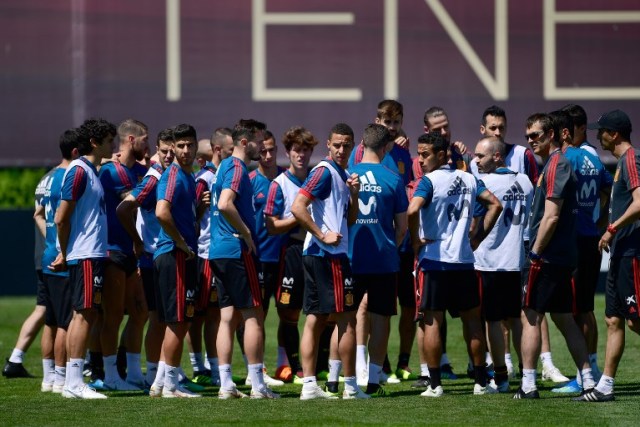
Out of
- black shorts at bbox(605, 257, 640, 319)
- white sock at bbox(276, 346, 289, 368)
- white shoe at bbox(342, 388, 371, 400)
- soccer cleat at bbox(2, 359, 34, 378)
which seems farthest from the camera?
soccer cleat at bbox(2, 359, 34, 378)

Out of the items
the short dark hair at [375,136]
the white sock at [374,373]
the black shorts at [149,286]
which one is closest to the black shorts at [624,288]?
the white sock at [374,373]

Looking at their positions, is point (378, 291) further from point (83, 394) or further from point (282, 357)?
point (83, 394)

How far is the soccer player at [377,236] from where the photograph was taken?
9984 millimetres

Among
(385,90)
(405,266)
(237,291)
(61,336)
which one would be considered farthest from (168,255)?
(385,90)

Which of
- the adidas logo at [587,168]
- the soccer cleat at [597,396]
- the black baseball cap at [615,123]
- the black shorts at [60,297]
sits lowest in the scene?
the soccer cleat at [597,396]

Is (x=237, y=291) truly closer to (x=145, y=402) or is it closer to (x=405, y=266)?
(x=145, y=402)

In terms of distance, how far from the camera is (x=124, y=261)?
10836 mm

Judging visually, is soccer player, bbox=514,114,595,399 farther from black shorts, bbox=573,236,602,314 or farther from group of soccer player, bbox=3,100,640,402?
black shorts, bbox=573,236,602,314

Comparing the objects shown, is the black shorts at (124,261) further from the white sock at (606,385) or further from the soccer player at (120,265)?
the white sock at (606,385)

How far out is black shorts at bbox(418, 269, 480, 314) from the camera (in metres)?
9.86

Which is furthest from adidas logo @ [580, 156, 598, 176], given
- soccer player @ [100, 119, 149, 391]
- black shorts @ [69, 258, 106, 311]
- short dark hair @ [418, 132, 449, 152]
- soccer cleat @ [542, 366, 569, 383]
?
black shorts @ [69, 258, 106, 311]

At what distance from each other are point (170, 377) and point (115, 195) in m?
1.77

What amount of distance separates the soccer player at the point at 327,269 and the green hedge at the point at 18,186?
1060cm

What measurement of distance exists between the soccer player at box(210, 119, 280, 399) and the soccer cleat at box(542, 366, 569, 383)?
2.55 m
